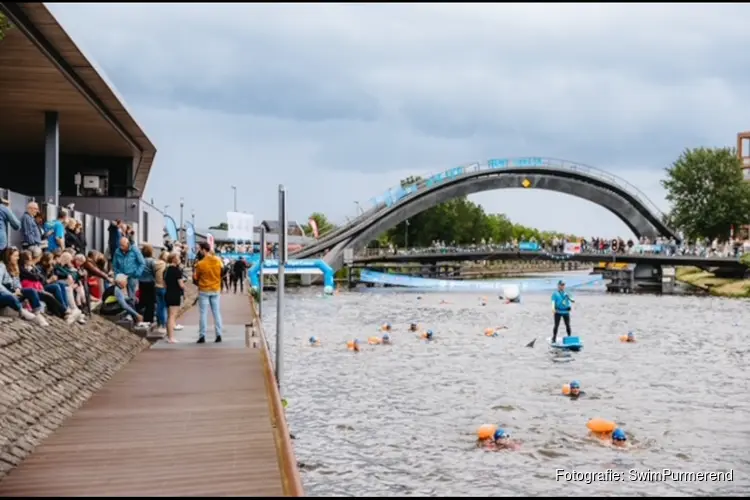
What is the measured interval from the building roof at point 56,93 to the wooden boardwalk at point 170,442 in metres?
8.17

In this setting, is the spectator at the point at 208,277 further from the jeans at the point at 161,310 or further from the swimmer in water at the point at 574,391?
the swimmer in water at the point at 574,391

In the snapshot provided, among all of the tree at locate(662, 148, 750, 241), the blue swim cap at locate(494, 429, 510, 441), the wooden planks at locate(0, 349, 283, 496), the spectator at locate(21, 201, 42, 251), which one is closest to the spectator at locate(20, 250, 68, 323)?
the spectator at locate(21, 201, 42, 251)

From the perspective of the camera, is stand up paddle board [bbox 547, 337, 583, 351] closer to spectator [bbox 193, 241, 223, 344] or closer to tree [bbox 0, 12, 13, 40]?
spectator [bbox 193, 241, 223, 344]

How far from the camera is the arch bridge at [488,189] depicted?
86.1 meters

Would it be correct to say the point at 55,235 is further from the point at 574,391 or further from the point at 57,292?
the point at 574,391

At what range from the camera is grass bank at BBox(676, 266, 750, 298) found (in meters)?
74.2

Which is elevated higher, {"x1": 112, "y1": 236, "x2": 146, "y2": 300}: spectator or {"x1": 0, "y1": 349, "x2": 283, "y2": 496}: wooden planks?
{"x1": 112, "y1": 236, "x2": 146, "y2": 300}: spectator

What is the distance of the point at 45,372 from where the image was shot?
11742 millimetres

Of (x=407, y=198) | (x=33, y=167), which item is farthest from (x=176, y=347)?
(x=407, y=198)

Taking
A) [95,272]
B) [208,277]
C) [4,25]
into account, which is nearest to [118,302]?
[95,272]

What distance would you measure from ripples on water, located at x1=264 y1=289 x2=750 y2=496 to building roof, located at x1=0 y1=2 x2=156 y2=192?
10.4m

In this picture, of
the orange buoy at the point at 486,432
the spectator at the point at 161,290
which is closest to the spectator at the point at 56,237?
the spectator at the point at 161,290

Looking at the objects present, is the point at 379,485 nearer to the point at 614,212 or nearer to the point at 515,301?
the point at 515,301

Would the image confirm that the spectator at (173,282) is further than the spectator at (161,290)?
No
